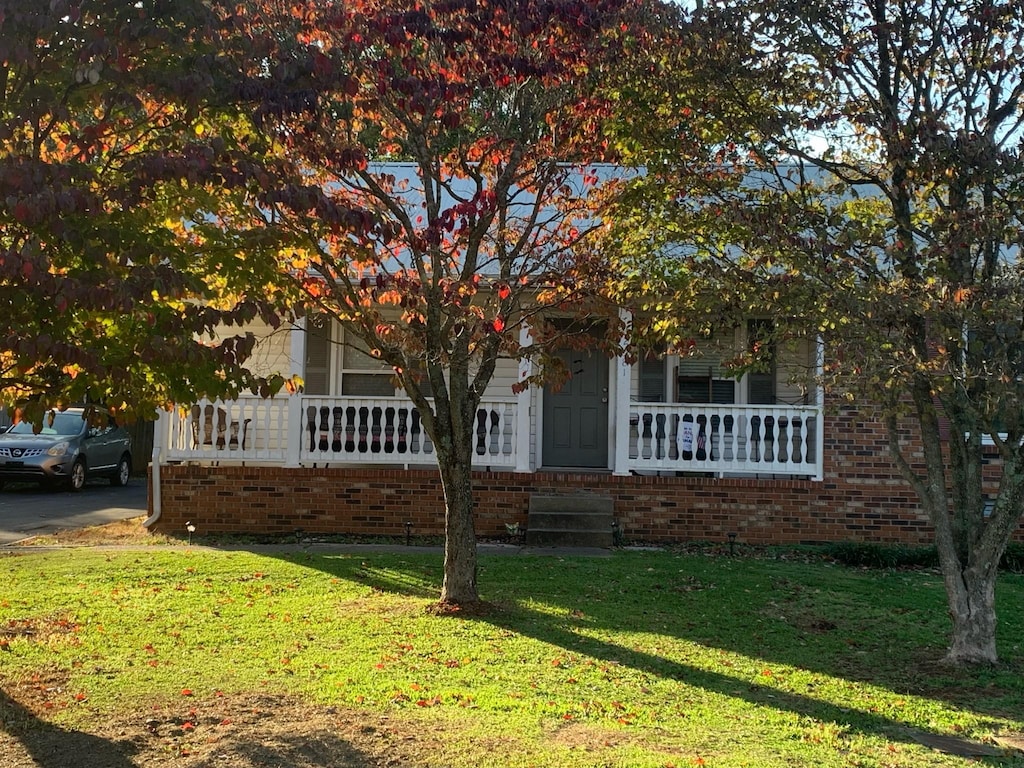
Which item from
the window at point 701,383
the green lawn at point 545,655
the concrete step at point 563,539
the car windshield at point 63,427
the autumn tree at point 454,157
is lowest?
the green lawn at point 545,655

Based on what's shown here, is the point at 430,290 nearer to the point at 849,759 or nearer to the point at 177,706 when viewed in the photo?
the point at 177,706

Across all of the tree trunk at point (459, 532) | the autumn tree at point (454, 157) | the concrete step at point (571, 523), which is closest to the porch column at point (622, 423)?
the concrete step at point (571, 523)

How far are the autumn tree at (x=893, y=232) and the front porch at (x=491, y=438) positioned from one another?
4.59 m

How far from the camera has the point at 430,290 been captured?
6.67 m

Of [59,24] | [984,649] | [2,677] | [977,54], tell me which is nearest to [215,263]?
[59,24]

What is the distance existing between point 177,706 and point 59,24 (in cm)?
332

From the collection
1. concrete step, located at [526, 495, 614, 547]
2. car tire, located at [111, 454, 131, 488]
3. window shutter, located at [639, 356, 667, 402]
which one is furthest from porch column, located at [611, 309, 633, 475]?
car tire, located at [111, 454, 131, 488]

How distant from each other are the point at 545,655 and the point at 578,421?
6.52 metres

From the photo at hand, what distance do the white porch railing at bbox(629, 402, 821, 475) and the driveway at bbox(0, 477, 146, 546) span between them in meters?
7.43

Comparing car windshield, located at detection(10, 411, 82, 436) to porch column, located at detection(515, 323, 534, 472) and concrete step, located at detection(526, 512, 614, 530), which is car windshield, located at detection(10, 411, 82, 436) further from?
concrete step, located at detection(526, 512, 614, 530)

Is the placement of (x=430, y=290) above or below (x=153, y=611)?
above

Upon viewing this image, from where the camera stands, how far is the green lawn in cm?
457

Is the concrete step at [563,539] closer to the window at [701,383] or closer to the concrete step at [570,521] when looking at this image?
the concrete step at [570,521]

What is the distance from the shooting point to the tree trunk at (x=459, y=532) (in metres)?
7.04
